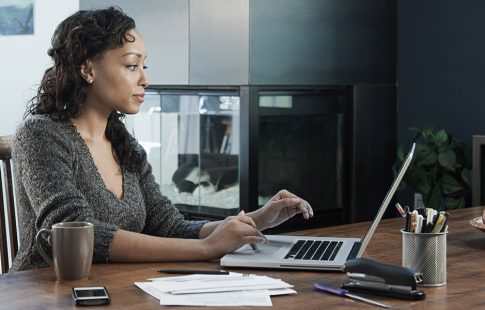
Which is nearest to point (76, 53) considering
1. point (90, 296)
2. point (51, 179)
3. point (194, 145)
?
point (51, 179)

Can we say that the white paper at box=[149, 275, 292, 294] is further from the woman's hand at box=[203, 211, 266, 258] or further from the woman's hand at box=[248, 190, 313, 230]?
the woman's hand at box=[248, 190, 313, 230]

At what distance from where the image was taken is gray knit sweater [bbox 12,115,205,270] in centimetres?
194

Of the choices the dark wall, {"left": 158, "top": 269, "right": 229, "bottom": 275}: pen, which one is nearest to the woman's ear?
{"left": 158, "top": 269, "right": 229, "bottom": 275}: pen

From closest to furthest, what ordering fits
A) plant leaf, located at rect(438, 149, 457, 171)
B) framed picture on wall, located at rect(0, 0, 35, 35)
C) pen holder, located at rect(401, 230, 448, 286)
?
pen holder, located at rect(401, 230, 448, 286) → plant leaf, located at rect(438, 149, 457, 171) → framed picture on wall, located at rect(0, 0, 35, 35)

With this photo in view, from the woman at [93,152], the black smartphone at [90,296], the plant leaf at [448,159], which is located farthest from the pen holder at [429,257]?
the plant leaf at [448,159]

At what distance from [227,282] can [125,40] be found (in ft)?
2.72

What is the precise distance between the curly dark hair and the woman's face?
0.05 feet

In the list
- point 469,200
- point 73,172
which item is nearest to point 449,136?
point 469,200

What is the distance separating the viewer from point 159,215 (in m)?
2.29

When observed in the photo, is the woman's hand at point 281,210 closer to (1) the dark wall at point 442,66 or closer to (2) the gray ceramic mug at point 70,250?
(2) the gray ceramic mug at point 70,250

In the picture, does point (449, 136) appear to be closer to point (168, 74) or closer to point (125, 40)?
point (168, 74)

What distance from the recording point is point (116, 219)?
2135mm

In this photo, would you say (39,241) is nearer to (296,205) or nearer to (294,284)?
(294,284)

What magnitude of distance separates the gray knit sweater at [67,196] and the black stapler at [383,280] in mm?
569
